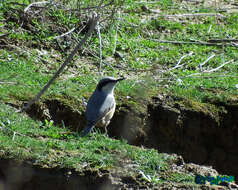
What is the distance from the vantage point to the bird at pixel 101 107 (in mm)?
6829

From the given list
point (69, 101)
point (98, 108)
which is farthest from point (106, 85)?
point (69, 101)

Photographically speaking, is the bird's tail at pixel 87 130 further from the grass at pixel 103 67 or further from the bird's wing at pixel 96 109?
the grass at pixel 103 67

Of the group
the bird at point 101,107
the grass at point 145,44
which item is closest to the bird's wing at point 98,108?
the bird at point 101,107

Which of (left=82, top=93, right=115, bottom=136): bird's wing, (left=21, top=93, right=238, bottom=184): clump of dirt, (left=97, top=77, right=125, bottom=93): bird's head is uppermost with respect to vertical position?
(left=97, top=77, right=125, bottom=93): bird's head

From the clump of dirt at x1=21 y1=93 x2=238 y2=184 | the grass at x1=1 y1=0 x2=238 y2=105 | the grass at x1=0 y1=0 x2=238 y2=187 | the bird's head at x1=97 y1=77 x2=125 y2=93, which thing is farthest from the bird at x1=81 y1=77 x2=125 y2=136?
the grass at x1=1 y1=0 x2=238 y2=105

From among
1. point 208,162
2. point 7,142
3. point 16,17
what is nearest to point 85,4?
point 16,17

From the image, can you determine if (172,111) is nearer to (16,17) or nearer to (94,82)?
(94,82)

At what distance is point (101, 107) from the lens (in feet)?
22.9

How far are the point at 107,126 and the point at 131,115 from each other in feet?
1.61

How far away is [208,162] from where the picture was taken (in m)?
8.31

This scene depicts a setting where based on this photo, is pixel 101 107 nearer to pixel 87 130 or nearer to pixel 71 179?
pixel 87 130

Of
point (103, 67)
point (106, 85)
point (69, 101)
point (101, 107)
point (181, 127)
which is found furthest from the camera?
point (103, 67)

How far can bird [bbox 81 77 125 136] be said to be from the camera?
683cm

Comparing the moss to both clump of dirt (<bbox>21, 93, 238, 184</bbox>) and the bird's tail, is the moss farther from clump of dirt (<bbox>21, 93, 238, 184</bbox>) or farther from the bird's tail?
the bird's tail
